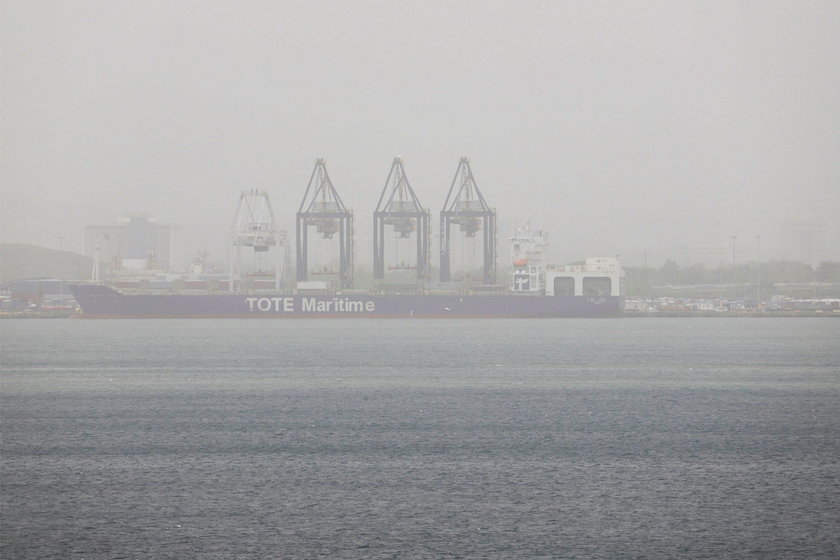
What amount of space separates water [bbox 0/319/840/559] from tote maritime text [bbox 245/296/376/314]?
48909 millimetres

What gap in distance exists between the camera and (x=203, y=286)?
104 metres

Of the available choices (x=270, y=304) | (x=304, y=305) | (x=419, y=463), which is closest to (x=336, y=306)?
(x=304, y=305)

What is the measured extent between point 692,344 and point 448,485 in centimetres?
5384

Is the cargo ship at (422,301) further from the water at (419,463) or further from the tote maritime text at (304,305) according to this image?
the water at (419,463)

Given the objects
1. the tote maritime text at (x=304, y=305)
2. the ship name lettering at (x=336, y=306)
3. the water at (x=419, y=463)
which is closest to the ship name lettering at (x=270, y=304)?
the tote maritime text at (x=304, y=305)

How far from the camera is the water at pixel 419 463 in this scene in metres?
15.0

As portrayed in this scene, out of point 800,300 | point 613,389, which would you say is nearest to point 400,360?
point 613,389

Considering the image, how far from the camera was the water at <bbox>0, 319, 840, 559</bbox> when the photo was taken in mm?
14992

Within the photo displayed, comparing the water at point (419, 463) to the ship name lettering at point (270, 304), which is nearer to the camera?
the water at point (419, 463)

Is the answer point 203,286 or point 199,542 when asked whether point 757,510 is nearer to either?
point 199,542

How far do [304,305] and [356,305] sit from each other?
16.5 ft

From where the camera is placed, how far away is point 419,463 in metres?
20.7

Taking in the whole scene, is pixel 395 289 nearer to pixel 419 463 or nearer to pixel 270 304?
pixel 270 304

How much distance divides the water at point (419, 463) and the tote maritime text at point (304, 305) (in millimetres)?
48909
